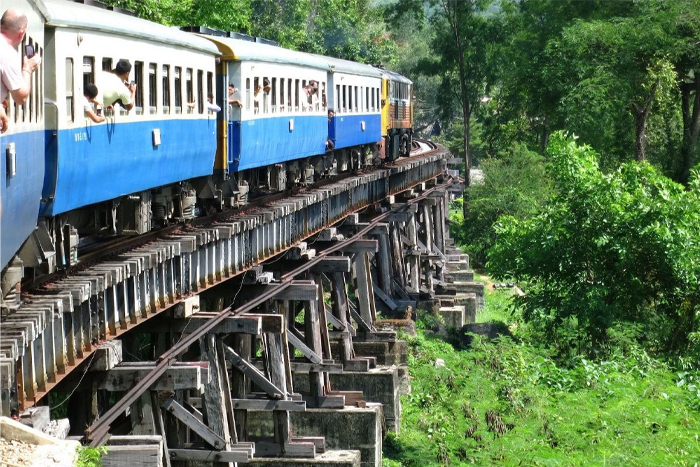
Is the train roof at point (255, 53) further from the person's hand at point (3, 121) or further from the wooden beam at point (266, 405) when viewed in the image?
the person's hand at point (3, 121)

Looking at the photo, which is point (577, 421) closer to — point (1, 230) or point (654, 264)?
point (654, 264)

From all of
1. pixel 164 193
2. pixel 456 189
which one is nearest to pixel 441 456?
pixel 164 193

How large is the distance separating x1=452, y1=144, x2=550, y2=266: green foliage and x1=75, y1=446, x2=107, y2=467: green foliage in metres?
37.7

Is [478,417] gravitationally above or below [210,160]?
below

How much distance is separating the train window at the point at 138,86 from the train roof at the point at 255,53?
14.1 ft

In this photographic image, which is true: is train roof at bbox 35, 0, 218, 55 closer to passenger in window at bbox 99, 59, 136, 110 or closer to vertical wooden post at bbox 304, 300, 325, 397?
passenger in window at bbox 99, 59, 136, 110

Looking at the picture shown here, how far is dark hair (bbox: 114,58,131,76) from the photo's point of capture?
1086cm

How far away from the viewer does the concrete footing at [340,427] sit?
53.2 feet

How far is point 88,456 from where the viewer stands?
267 inches

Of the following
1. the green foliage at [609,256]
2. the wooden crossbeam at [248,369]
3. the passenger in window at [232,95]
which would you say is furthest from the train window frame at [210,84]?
the green foliage at [609,256]

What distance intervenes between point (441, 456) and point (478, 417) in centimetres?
193

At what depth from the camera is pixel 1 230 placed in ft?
21.1

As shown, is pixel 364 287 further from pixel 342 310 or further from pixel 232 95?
pixel 232 95

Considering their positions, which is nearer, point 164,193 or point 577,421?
point 164,193
